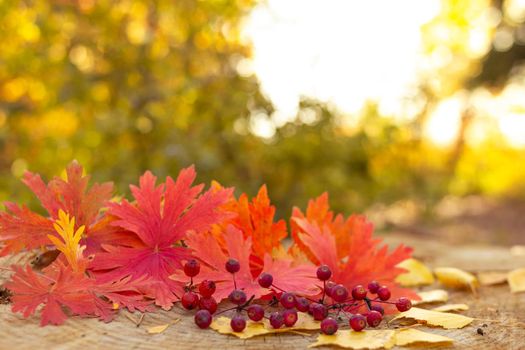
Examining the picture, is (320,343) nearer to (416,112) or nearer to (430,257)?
(430,257)

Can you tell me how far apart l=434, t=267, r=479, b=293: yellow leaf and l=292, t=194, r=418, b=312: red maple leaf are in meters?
0.33

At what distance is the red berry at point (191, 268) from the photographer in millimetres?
1032

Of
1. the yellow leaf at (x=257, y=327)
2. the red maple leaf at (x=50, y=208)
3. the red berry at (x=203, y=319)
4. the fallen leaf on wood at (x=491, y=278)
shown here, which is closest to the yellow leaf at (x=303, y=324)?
the yellow leaf at (x=257, y=327)

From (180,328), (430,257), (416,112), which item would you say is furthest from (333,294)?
(416,112)

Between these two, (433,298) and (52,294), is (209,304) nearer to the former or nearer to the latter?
(52,294)

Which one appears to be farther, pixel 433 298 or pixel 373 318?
pixel 433 298

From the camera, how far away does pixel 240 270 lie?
1090 mm

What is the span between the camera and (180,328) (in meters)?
1.01

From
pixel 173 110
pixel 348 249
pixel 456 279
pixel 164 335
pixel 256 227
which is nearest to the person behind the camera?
pixel 164 335

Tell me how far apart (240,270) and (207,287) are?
71 millimetres

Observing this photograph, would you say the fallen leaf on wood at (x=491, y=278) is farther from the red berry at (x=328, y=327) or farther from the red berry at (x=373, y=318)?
the red berry at (x=328, y=327)

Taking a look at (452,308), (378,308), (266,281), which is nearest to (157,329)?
(266,281)

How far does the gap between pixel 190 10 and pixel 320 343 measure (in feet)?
10.5

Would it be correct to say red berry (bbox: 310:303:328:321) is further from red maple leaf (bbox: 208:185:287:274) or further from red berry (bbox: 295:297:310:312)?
red maple leaf (bbox: 208:185:287:274)
